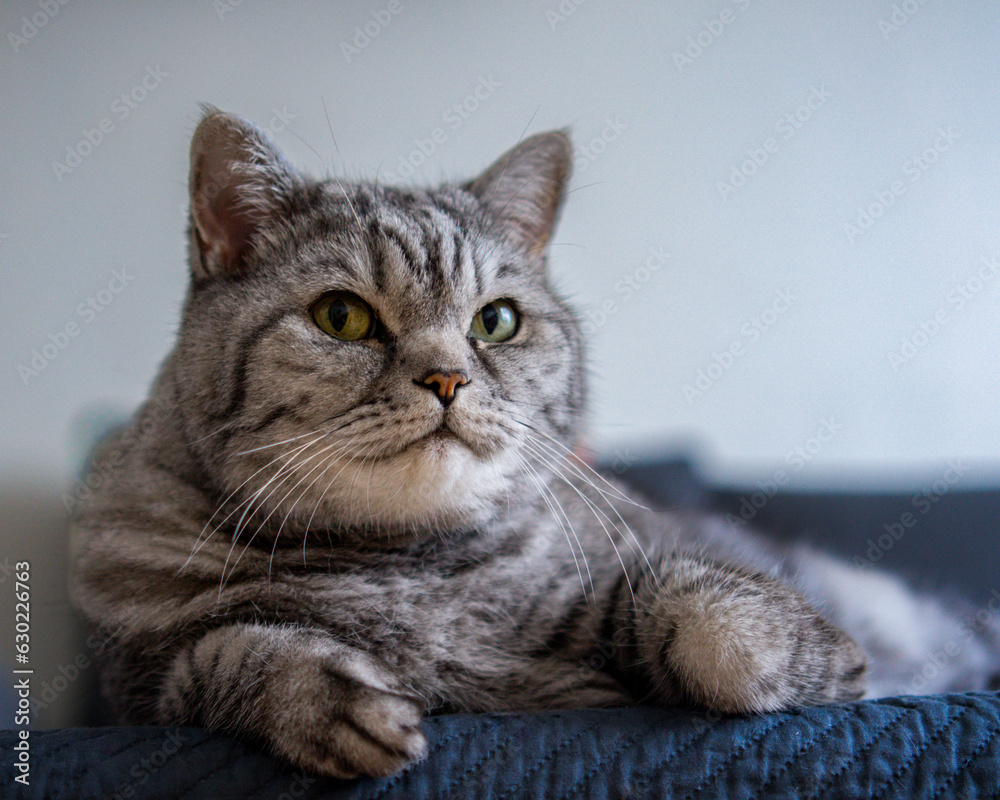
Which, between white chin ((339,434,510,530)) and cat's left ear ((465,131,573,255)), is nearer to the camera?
white chin ((339,434,510,530))

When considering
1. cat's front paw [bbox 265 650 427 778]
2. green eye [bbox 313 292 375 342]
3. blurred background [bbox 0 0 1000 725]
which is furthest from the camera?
blurred background [bbox 0 0 1000 725]

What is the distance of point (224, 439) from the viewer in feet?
2.82

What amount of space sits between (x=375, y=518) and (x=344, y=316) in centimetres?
26

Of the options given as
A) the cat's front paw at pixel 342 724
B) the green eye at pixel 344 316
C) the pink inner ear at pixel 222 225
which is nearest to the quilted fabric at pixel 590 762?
the cat's front paw at pixel 342 724

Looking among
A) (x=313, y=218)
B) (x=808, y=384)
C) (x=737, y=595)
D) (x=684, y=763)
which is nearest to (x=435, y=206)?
(x=313, y=218)

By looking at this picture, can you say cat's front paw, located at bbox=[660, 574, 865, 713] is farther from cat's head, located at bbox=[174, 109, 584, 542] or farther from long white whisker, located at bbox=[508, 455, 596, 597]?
cat's head, located at bbox=[174, 109, 584, 542]

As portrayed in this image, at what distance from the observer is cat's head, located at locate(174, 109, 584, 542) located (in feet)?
2.61

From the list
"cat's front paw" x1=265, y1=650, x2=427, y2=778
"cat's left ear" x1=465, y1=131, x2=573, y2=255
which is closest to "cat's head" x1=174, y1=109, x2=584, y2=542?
"cat's left ear" x1=465, y1=131, x2=573, y2=255

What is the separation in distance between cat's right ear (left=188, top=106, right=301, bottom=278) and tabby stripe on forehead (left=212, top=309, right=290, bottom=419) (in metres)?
0.14

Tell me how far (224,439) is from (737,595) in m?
0.68

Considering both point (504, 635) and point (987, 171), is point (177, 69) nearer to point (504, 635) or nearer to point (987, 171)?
point (504, 635)

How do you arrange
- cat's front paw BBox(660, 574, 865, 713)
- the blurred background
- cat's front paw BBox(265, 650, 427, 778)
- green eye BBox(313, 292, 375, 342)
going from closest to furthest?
cat's front paw BBox(265, 650, 427, 778)
cat's front paw BBox(660, 574, 865, 713)
green eye BBox(313, 292, 375, 342)
the blurred background

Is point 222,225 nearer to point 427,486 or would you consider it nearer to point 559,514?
point 427,486

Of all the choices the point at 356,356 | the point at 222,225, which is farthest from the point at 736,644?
the point at 222,225
